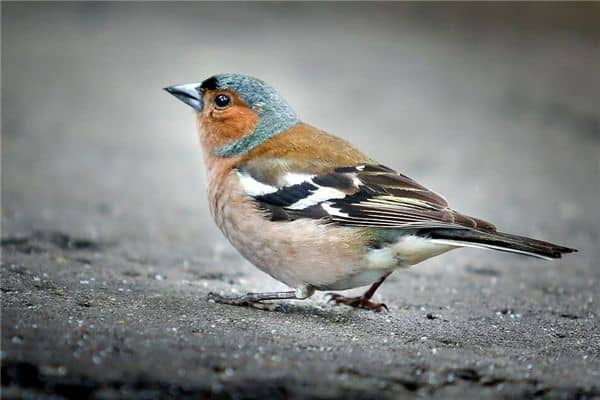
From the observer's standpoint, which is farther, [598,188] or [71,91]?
[71,91]

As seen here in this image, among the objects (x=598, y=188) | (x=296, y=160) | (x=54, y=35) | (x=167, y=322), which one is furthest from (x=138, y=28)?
(x=167, y=322)

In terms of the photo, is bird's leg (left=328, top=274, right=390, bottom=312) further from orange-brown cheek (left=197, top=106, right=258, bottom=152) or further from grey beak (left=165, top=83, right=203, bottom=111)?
grey beak (left=165, top=83, right=203, bottom=111)

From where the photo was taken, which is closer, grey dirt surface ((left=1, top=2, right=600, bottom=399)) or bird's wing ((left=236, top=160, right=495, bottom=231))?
grey dirt surface ((left=1, top=2, right=600, bottom=399))

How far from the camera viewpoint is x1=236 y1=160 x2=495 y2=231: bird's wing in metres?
4.65

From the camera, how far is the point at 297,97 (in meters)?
10.6

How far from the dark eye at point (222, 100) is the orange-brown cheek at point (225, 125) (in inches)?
1.9

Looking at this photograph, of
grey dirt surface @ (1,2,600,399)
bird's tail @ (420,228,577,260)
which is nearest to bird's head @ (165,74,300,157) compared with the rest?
grey dirt surface @ (1,2,600,399)

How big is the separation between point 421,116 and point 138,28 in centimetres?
565

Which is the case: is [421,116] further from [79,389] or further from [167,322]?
[79,389]

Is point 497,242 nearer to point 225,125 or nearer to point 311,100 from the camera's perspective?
point 225,125

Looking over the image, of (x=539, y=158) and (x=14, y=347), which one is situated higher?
(x=539, y=158)

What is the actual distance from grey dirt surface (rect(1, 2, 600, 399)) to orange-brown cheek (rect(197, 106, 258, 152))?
3.18ft

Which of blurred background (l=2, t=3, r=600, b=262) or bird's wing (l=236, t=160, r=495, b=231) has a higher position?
blurred background (l=2, t=3, r=600, b=262)

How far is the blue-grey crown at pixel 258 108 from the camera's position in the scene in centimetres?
550
